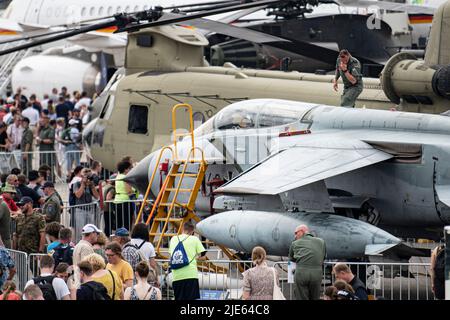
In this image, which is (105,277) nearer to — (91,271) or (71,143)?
(91,271)

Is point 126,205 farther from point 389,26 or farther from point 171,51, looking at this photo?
point 389,26

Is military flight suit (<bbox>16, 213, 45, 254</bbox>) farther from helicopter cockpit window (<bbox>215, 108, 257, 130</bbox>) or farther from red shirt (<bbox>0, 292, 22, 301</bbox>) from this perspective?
red shirt (<bbox>0, 292, 22, 301</bbox>)

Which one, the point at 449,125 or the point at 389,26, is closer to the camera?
the point at 449,125

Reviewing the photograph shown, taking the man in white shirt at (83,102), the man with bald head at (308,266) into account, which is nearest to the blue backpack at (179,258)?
the man with bald head at (308,266)

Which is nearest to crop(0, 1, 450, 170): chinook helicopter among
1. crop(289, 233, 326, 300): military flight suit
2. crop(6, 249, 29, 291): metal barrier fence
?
crop(6, 249, 29, 291): metal barrier fence

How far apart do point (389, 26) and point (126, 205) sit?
10.9 meters

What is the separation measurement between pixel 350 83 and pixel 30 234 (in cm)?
521

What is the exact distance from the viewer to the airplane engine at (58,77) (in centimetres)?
3709

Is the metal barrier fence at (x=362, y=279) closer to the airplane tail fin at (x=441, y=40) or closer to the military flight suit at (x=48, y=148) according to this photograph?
the airplane tail fin at (x=441, y=40)

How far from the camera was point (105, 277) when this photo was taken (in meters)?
12.6

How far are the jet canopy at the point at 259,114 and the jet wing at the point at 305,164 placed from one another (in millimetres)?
934

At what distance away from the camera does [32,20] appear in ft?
136

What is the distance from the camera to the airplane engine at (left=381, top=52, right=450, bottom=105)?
1822 centimetres
